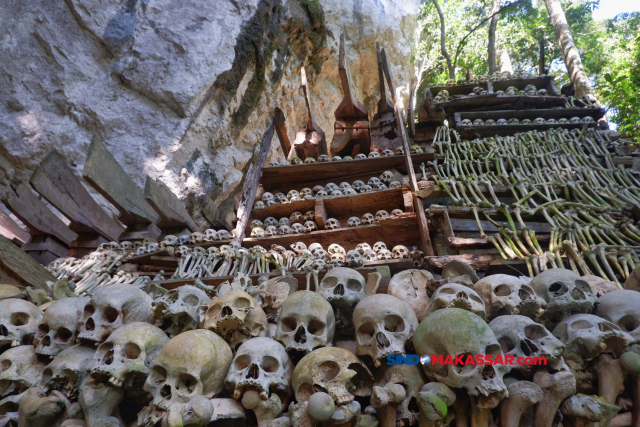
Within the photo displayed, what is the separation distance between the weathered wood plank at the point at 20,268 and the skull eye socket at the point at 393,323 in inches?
127

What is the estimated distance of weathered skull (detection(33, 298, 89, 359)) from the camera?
224cm

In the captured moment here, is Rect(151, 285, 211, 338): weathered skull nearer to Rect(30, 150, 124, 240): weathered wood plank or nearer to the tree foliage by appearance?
Rect(30, 150, 124, 240): weathered wood plank

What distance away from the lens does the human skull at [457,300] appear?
75.4 inches

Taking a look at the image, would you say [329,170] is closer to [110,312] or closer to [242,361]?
[110,312]

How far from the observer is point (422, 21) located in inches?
730

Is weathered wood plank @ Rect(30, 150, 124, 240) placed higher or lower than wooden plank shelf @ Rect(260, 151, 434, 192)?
lower

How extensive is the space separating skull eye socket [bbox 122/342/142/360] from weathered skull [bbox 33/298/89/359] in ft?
1.85

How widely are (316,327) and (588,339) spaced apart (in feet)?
4.01

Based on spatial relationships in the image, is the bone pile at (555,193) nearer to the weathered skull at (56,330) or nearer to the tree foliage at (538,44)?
the weathered skull at (56,330)

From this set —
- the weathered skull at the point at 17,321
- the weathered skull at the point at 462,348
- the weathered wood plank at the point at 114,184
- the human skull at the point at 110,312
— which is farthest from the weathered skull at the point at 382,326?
the weathered wood plank at the point at 114,184

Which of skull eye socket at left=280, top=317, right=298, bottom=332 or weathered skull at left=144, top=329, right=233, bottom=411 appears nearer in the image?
weathered skull at left=144, top=329, right=233, bottom=411

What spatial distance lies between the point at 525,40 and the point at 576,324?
56.2ft

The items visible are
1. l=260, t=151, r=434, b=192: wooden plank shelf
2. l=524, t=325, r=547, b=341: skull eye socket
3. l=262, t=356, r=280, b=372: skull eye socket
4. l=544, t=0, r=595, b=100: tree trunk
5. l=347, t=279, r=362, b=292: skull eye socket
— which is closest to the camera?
l=524, t=325, r=547, b=341: skull eye socket

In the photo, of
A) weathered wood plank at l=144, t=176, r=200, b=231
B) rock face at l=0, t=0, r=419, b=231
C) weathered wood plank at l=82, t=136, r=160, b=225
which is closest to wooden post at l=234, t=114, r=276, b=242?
weathered wood plank at l=144, t=176, r=200, b=231
